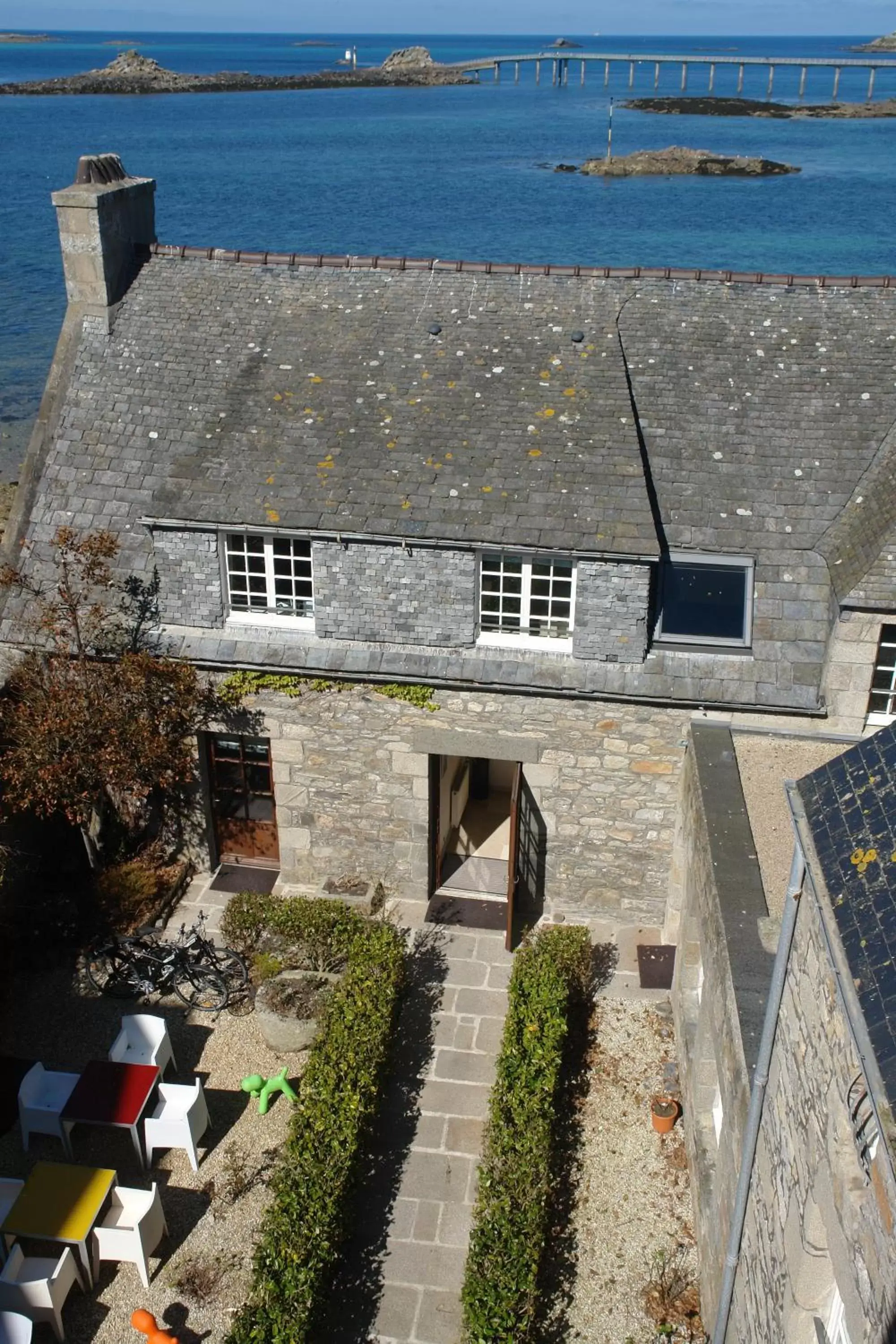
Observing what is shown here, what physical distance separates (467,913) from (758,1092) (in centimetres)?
830

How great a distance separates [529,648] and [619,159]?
8610 cm

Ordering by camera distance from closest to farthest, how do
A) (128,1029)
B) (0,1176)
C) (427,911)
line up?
(0,1176)
(128,1029)
(427,911)

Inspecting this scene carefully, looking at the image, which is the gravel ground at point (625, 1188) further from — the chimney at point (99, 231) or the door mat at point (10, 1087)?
the chimney at point (99, 231)

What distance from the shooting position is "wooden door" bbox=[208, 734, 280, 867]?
16.2m

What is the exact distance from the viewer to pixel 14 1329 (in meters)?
9.69

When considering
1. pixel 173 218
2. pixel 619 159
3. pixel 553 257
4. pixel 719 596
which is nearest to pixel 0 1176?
pixel 719 596

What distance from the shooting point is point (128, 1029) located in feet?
42.2

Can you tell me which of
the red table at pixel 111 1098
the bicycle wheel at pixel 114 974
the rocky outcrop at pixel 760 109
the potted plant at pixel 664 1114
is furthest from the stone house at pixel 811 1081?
the rocky outcrop at pixel 760 109

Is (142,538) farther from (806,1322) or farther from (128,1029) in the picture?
(806,1322)

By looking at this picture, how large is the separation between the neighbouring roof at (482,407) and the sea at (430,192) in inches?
931

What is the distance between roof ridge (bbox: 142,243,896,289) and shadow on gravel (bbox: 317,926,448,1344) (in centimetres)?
1008

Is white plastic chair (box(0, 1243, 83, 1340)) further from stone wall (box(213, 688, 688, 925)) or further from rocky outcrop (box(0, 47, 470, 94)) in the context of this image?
rocky outcrop (box(0, 47, 470, 94))

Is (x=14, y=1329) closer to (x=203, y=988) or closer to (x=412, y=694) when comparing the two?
(x=203, y=988)

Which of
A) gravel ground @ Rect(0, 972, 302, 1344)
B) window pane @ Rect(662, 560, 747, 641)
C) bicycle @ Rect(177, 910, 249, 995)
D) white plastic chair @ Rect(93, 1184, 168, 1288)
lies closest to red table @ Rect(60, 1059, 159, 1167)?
gravel ground @ Rect(0, 972, 302, 1344)
